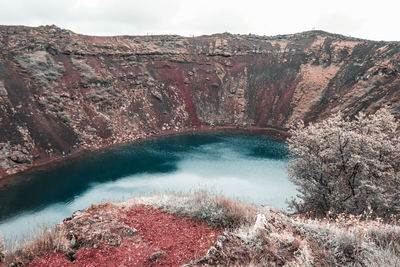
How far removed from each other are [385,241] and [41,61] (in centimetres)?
6265

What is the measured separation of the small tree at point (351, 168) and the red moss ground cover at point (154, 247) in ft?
27.4

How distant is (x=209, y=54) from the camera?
3103 inches

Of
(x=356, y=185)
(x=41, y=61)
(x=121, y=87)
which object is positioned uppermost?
(x=41, y=61)

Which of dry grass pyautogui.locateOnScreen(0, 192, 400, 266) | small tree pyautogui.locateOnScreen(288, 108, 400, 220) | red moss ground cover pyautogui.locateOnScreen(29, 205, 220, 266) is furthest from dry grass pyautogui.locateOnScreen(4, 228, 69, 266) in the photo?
small tree pyautogui.locateOnScreen(288, 108, 400, 220)

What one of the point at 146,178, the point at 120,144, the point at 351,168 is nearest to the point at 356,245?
the point at 351,168

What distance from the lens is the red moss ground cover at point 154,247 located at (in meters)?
6.12

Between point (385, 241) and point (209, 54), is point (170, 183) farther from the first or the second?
point (209, 54)

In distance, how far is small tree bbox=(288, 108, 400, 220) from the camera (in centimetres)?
1259

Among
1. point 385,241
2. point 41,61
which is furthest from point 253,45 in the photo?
point 385,241

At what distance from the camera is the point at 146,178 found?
3428cm

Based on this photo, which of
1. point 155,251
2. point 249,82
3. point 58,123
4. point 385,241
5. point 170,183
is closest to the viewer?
point 385,241

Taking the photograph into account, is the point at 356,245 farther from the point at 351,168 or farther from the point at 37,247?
the point at 351,168

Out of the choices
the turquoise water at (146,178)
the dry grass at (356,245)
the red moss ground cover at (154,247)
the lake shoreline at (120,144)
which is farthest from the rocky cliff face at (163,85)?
the dry grass at (356,245)

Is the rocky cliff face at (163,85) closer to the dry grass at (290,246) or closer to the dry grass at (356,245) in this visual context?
the dry grass at (290,246)
